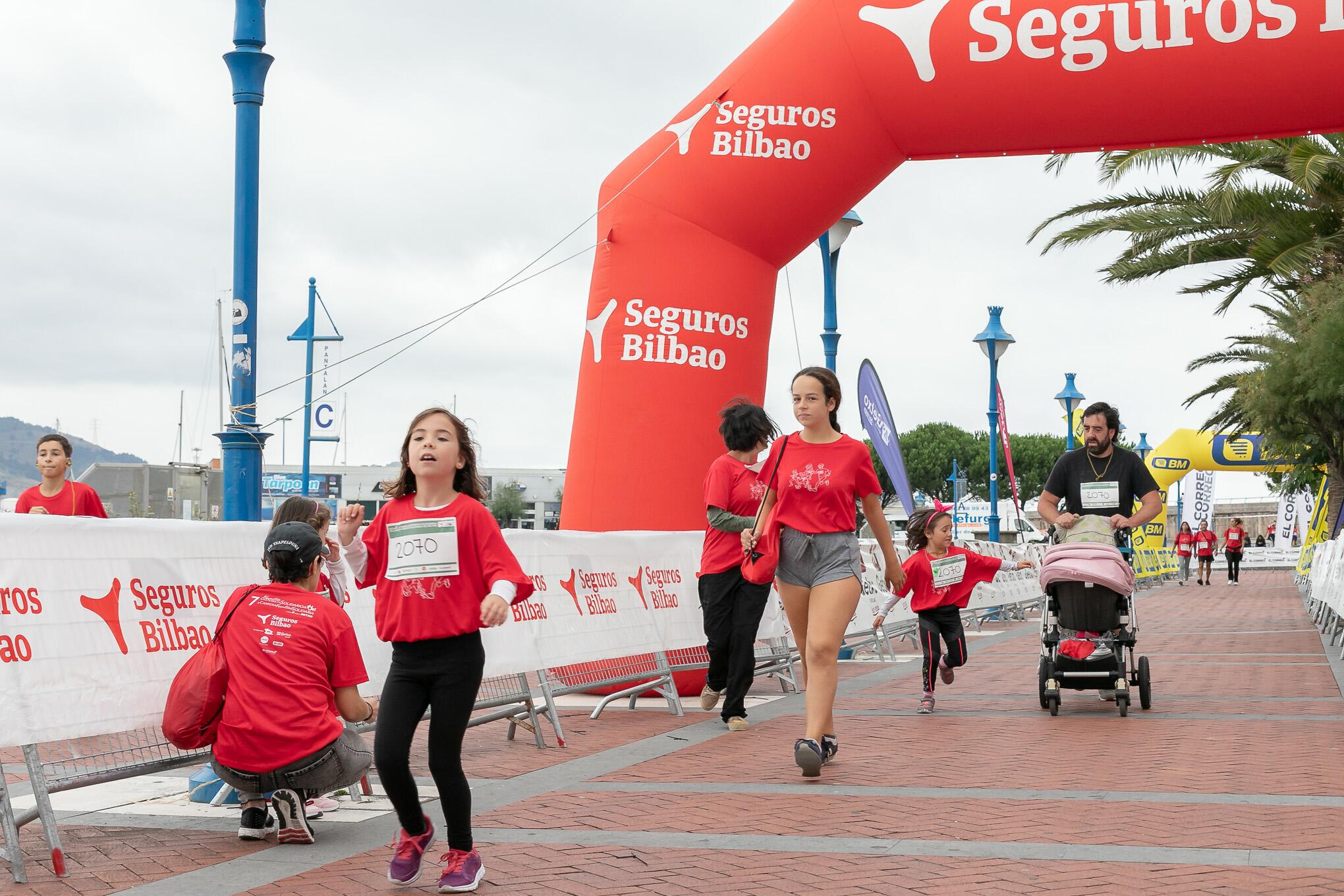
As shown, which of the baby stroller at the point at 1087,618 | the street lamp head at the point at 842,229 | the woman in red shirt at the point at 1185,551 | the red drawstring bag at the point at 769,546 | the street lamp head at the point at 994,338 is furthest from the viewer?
the woman in red shirt at the point at 1185,551

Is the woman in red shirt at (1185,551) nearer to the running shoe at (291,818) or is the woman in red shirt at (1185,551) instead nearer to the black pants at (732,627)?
the black pants at (732,627)

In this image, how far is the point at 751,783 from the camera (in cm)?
668

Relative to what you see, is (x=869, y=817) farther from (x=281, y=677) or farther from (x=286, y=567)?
(x=286, y=567)

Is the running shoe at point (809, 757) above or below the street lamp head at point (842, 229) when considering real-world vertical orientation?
below

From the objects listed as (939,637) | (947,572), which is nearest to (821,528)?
(947,572)

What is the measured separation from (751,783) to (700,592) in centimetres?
251

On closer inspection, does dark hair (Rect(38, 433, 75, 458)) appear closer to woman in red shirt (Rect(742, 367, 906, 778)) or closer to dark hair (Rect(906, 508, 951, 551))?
woman in red shirt (Rect(742, 367, 906, 778))

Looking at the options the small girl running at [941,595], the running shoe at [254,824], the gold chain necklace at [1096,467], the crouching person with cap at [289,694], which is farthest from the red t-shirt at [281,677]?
the gold chain necklace at [1096,467]

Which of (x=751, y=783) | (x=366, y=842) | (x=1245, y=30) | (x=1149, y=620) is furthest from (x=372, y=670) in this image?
(x=1149, y=620)

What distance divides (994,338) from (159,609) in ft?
72.2

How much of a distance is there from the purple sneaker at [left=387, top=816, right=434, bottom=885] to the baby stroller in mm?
5520

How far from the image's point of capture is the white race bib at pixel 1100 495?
948 centimetres

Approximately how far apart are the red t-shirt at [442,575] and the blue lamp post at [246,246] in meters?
2.57

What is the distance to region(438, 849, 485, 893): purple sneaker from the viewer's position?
4648mm
